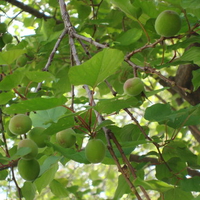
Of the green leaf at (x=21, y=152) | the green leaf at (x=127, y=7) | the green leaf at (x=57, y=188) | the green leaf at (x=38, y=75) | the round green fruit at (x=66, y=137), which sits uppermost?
the green leaf at (x=127, y=7)

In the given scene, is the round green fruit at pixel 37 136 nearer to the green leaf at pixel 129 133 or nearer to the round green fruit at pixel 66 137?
the round green fruit at pixel 66 137

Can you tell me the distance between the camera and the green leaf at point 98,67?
766 millimetres

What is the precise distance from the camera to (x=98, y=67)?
773 mm

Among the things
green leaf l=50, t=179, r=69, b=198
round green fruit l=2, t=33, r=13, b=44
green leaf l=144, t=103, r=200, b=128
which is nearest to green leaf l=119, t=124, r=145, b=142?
green leaf l=144, t=103, r=200, b=128

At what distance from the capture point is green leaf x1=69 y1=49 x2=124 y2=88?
2.51ft

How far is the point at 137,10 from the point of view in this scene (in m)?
0.99

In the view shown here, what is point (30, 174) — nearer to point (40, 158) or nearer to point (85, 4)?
point (40, 158)

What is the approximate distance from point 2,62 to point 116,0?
1.32 ft

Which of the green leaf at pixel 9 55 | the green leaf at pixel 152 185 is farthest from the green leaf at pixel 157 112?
the green leaf at pixel 9 55

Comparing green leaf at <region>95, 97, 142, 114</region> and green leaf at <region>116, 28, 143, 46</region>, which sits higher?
green leaf at <region>116, 28, 143, 46</region>

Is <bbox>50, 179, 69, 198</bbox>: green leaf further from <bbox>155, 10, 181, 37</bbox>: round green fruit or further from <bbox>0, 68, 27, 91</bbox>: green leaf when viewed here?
<bbox>155, 10, 181, 37</bbox>: round green fruit

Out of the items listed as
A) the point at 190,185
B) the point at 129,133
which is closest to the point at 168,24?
the point at 129,133

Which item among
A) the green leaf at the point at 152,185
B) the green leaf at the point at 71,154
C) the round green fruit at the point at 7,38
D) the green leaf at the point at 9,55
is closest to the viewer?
the green leaf at the point at 152,185

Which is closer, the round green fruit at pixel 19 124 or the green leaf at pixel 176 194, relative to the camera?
the round green fruit at pixel 19 124
